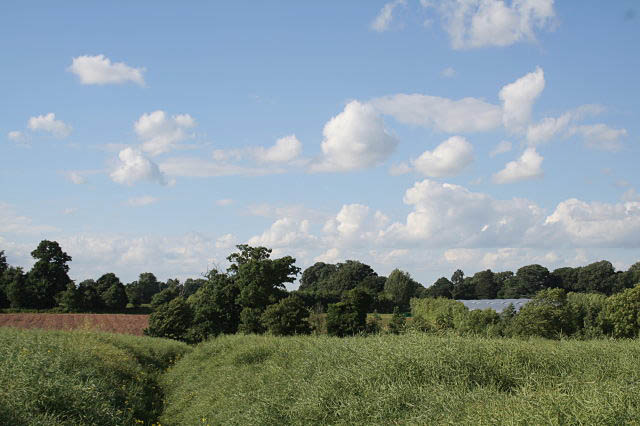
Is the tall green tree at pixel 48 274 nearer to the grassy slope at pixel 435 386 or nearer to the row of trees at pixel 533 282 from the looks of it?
the grassy slope at pixel 435 386

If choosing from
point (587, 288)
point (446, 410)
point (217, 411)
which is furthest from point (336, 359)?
point (587, 288)

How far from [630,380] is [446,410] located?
3.10 m

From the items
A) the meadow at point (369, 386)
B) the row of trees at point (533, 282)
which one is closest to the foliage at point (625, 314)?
the meadow at point (369, 386)

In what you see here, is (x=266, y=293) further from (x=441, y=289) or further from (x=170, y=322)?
(x=441, y=289)

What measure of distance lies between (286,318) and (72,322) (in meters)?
17.8

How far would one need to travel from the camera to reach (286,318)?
104 ft

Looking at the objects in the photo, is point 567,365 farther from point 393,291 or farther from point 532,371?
point 393,291

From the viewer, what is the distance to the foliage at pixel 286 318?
103 feet

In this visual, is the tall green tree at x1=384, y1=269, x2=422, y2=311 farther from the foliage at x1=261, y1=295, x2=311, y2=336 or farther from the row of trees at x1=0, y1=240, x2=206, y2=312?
the foliage at x1=261, y1=295, x2=311, y2=336

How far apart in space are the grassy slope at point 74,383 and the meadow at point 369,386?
4 cm

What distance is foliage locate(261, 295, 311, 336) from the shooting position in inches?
1241

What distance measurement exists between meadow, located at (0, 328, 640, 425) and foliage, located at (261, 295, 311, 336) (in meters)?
17.2

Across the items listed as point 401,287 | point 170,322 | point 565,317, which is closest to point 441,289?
point 401,287

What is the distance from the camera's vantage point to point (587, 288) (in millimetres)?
74375
